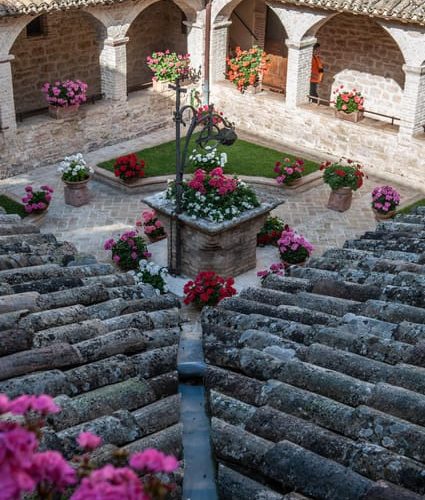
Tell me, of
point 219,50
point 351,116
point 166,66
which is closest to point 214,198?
point 351,116

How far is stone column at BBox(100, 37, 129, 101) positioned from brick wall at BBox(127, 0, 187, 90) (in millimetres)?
2459

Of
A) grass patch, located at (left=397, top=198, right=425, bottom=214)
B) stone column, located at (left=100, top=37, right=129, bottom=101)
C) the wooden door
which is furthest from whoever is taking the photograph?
the wooden door

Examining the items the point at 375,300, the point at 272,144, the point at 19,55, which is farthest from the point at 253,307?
the point at 19,55

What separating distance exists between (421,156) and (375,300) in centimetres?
1006

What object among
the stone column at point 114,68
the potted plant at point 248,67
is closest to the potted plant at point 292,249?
the potted plant at point 248,67

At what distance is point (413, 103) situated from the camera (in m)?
15.2

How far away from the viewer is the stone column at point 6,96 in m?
14.8

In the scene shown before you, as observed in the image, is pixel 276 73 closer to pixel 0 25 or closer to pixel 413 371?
pixel 0 25

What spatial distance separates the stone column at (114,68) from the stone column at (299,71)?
3658mm

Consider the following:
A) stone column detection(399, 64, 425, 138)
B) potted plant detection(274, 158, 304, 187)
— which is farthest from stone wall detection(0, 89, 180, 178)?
stone column detection(399, 64, 425, 138)

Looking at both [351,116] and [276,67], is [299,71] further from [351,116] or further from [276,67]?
[276,67]

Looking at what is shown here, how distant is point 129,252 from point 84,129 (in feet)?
19.6

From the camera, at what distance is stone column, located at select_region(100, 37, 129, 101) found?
1680cm

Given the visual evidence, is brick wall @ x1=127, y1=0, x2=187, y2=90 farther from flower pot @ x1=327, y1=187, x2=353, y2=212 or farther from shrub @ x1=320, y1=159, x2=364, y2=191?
shrub @ x1=320, y1=159, x2=364, y2=191
